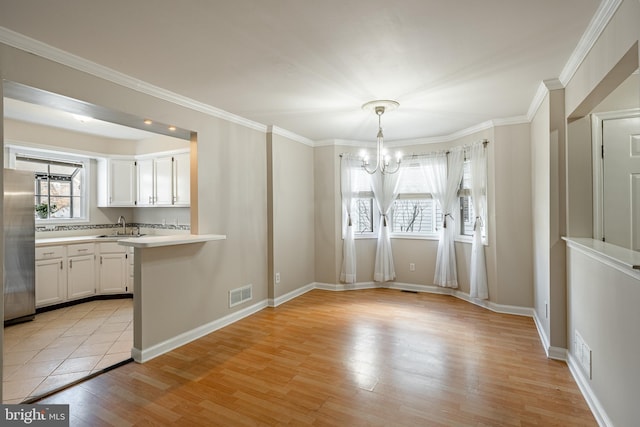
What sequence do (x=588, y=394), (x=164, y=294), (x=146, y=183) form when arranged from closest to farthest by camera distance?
(x=588, y=394) → (x=164, y=294) → (x=146, y=183)

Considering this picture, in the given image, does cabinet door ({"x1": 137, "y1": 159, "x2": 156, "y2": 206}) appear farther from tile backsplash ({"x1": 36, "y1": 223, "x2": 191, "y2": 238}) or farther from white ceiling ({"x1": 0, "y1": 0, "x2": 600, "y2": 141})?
white ceiling ({"x1": 0, "y1": 0, "x2": 600, "y2": 141})

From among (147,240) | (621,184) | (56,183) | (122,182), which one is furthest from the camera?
(122,182)

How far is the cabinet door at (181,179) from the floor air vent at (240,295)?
154cm

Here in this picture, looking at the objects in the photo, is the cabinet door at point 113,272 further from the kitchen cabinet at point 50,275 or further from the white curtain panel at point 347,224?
the white curtain panel at point 347,224

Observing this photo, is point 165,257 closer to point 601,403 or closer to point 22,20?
point 22,20

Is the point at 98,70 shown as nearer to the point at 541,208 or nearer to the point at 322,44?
the point at 322,44

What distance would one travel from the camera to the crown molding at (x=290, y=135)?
174 inches

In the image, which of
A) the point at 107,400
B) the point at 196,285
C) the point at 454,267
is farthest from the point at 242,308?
the point at 454,267

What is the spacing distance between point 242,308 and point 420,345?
7.27 feet

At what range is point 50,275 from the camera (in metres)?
4.18

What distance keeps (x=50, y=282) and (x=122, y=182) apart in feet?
5.90

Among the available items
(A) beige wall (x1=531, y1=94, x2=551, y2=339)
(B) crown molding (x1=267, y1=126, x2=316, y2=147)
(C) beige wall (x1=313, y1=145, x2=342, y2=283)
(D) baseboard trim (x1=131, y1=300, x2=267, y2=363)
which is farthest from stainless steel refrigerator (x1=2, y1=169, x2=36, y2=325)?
(A) beige wall (x1=531, y1=94, x2=551, y2=339)

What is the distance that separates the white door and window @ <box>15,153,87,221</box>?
6918 millimetres

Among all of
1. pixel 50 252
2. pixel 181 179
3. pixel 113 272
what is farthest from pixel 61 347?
pixel 181 179
